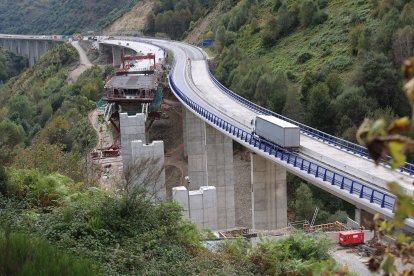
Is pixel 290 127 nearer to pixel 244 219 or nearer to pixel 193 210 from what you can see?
pixel 193 210

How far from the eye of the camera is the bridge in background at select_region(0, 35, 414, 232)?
2247 centimetres

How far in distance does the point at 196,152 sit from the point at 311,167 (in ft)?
79.4

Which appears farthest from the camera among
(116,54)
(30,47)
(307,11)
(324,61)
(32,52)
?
(30,47)

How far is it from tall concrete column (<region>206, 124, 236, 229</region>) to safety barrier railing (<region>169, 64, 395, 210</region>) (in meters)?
2.64

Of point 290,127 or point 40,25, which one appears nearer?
point 290,127

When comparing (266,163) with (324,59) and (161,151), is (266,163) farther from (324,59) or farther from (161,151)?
(324,59)

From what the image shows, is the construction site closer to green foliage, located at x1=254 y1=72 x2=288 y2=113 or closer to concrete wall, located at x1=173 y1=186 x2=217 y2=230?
concrete wall, located at x1=173 y1=186 x2=217 y2=230

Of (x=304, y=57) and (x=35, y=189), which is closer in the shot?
(x=35, y=189)

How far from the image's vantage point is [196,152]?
49.3 meters

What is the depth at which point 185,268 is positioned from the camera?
44.4 ft

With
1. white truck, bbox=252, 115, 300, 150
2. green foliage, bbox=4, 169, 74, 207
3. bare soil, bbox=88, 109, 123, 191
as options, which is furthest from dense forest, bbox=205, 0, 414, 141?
green foliage, bbox=4, 169, 74, 207

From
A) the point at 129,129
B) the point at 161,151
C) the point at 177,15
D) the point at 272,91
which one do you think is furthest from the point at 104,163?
the point at 177,15

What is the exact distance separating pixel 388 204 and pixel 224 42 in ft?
211

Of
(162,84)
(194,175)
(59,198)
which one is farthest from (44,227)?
(162,84)
